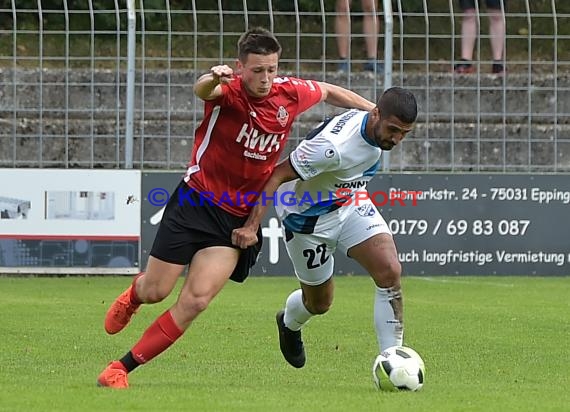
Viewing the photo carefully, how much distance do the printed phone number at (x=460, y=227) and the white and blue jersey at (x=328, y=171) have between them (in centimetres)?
912

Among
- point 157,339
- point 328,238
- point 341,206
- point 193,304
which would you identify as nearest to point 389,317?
point 328,238

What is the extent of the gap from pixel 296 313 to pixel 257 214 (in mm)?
1382

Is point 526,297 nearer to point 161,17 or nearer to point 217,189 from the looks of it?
point 161,17

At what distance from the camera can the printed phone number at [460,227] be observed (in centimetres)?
1797

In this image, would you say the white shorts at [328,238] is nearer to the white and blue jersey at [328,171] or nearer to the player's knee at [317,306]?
the white and blue jersey at [328,171]

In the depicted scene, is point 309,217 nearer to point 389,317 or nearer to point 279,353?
point 389,317

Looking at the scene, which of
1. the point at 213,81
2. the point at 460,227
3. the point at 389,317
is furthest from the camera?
the point at 460,227

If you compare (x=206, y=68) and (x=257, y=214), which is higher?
(x=206, y=68)

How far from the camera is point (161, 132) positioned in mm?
18609

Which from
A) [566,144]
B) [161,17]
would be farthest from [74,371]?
[566,144]

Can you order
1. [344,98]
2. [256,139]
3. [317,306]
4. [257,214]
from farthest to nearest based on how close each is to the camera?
[317,306] < [344,98] < [256,139] < [257,214]

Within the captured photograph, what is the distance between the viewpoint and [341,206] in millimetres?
8664

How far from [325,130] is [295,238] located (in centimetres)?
86

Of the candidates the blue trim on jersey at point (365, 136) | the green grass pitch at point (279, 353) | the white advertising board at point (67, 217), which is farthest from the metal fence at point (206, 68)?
the blue trim on jersey at point (365, 136)
